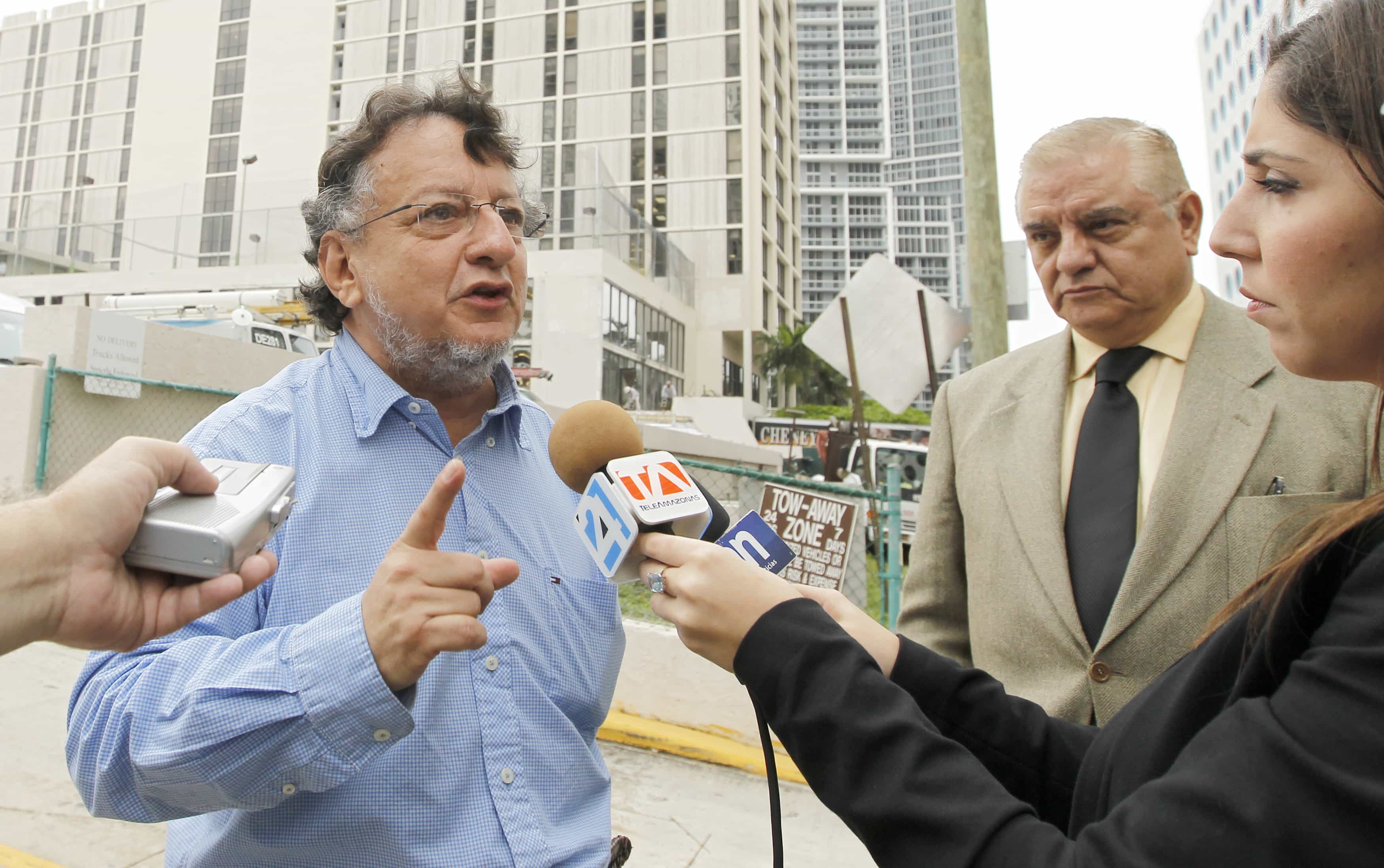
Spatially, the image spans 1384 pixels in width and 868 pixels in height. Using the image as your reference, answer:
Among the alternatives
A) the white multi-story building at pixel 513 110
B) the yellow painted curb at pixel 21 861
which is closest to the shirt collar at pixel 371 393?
the yellow painted curb at pixel 21 861

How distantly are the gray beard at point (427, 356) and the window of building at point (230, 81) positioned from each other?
54.7 meters

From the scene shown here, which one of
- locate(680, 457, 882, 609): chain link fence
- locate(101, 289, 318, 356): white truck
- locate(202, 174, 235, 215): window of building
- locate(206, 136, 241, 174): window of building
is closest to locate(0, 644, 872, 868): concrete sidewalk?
locate(680, 457, 882, 609): chain link fence

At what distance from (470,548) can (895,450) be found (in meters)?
11.5

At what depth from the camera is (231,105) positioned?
46.1m

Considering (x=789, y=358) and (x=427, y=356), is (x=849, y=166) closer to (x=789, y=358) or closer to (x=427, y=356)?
(x=789, y=358)

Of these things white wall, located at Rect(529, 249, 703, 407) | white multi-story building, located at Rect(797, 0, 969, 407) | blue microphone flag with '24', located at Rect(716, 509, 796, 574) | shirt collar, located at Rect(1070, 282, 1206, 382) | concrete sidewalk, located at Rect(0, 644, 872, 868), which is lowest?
concrete sidewalk, located at Rect(0, 644, 872, 868)

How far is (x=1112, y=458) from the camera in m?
1.90

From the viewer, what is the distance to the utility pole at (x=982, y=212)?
4145 mm

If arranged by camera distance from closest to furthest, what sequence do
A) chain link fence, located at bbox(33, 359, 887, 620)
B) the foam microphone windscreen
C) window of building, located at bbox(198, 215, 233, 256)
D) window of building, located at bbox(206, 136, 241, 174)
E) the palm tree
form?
1. the foam microphone windscreen
2. chain link fence, located at bbox(33, 359, 887, 620)
3. window of building, located at bbox(198, 215, 233, 256)
4. window of building, located at bbox(206, 136, 241, 174)
5. the palm tree

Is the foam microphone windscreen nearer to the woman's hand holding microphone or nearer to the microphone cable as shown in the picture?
the woman's hand holding microphone

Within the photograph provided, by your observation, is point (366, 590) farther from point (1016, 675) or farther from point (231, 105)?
point (231, 105)

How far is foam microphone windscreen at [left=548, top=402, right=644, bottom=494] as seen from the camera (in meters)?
1.32

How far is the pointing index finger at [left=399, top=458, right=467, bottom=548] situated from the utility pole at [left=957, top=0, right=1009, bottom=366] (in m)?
3.46

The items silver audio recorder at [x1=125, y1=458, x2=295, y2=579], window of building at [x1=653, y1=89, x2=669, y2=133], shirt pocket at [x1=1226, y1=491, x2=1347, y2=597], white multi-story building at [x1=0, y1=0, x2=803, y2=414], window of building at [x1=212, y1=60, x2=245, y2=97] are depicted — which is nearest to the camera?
silver audio recorder at [x1=125, y1=458, x2=295, y2=579]
